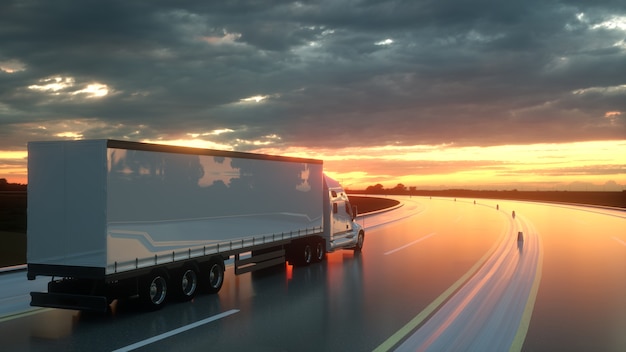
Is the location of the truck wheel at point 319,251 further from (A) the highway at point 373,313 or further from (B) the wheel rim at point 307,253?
(A) the highway at point 373,313

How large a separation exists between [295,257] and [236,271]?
3.36 meters

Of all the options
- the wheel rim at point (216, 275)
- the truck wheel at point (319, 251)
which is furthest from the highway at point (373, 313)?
the truck wheel at point (319, 251)

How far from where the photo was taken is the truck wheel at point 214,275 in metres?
12.9

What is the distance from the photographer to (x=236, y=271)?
14594 mm

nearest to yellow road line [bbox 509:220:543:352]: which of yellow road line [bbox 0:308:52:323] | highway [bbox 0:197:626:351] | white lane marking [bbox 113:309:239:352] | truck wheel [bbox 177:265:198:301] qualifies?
highway [bbox 0:197:626:351]

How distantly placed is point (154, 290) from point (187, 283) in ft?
3.38

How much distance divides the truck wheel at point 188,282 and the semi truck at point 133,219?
0.02 metres

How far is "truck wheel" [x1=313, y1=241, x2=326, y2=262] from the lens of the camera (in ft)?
61.0

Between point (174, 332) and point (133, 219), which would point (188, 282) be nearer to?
point (133, 219)

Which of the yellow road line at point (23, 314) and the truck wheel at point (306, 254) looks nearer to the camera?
the yellow road line at point (23, 314)

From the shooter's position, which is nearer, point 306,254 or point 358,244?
point 306,254

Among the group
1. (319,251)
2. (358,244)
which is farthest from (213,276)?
(358,244)

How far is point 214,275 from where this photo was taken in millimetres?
13273

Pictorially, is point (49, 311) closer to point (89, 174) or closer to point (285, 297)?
point (89, 174)
